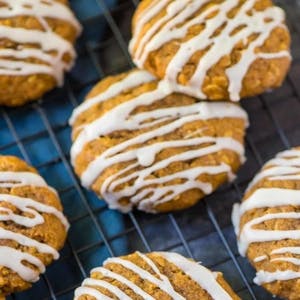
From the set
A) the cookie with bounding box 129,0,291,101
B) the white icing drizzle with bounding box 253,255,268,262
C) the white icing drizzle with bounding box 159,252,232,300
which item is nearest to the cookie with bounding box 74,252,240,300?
the white icing drizzle with bounding box 159,252,232,300

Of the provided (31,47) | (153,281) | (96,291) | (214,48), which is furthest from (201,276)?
(31,47)

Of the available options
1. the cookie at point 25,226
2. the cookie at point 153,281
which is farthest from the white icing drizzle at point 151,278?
the cookie at point 25,226

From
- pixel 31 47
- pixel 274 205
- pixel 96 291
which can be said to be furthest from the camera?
pixel 31 47

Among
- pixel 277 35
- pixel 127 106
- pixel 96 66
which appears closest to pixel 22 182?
pixel 127 106

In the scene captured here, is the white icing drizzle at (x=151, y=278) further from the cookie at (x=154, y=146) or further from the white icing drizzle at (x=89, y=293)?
the cookie at (x=154, y=146)

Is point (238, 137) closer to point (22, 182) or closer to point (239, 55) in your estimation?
point (239, 55)

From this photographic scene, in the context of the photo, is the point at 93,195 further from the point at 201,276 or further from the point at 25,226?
the point at 201,276
